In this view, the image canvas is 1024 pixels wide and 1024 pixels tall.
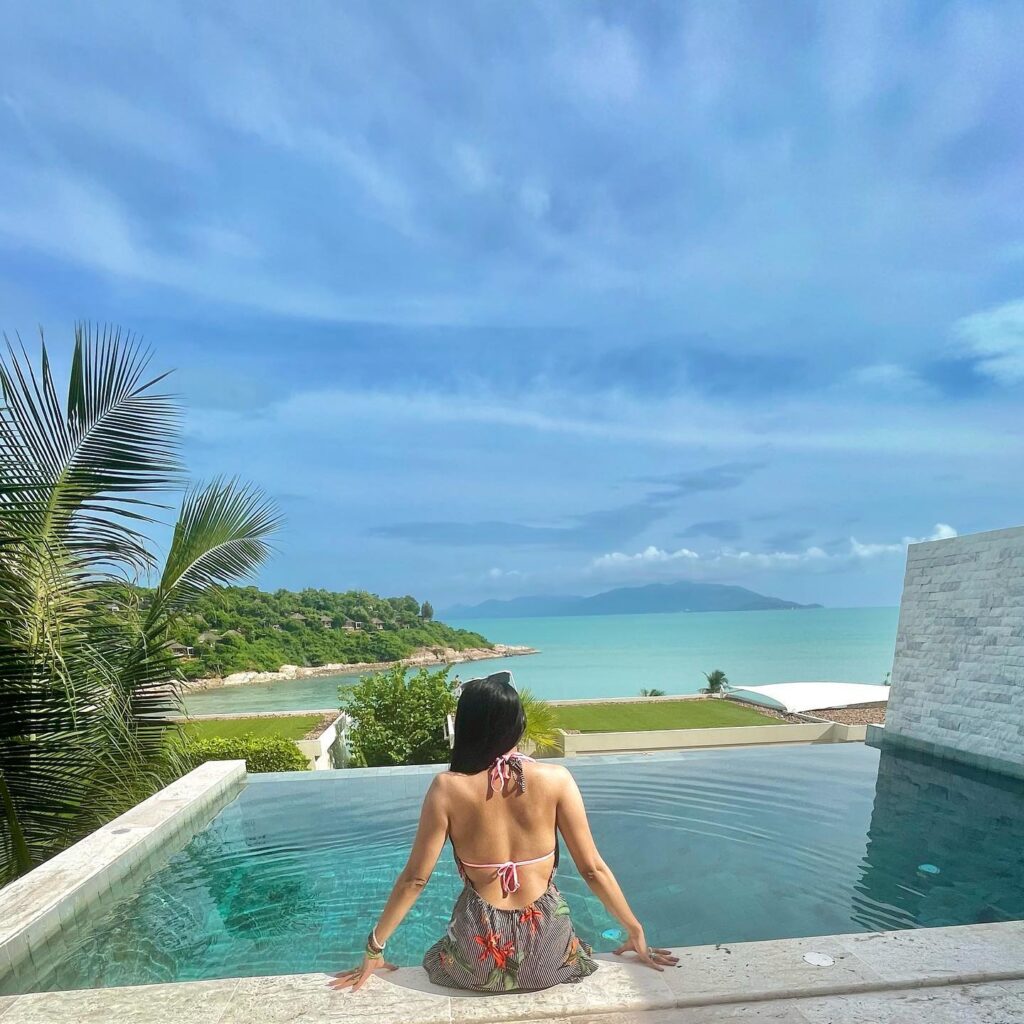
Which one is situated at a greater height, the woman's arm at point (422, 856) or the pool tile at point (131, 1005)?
the woman's arm at point (422, 856)

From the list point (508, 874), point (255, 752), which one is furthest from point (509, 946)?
point (255, 752)

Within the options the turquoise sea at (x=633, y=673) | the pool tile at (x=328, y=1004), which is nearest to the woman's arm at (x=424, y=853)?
the pool tile at (x=328, y=1004)

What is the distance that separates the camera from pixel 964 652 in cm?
1027

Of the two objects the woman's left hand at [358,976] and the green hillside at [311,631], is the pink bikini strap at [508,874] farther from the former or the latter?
the green hillside at [311,631]

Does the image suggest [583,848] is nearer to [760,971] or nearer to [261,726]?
[760,971]

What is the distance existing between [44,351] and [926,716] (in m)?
12.0

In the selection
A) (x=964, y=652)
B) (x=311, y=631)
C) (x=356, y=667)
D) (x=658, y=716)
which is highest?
(x=964, y=652)

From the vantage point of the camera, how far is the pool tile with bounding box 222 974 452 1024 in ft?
7.31

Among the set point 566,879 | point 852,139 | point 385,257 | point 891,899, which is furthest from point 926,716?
point 385,257

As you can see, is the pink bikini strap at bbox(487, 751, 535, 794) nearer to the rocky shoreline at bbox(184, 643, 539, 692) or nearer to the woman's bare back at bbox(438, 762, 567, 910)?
the woman's bare back at bbox(438, 762, 567, 910)

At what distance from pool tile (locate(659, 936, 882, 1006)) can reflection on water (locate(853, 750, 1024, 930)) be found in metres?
2.51

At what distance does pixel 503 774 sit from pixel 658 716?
16392mm

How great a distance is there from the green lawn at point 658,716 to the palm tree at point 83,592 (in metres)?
11.6

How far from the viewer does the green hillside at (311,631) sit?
1357 inches
